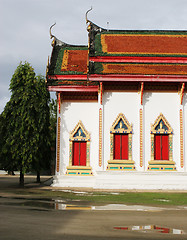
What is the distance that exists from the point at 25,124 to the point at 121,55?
24.3 ft

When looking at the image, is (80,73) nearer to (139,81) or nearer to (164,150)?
→ (139,81)

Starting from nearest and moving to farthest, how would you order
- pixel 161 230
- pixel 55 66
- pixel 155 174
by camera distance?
pixel 161 230
pixel 155 174
pixel 55 66

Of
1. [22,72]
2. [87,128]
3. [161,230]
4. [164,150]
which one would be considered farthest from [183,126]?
[161,230]

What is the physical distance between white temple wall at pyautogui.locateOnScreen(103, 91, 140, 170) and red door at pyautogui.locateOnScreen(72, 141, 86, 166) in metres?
1.78

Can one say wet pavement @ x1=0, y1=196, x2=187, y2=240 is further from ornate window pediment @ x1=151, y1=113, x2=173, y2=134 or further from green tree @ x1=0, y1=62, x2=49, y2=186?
green tree @ x1=0, y1=62, x2=49, y2=186

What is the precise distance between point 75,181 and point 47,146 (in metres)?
3.01

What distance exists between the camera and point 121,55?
66.3 ft

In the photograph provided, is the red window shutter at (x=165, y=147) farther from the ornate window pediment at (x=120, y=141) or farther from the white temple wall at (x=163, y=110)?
the ornate window pediment at (x=120, y=141)

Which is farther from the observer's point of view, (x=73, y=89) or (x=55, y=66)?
(x=55, y=66)

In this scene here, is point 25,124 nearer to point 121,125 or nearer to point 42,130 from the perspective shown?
point 42,130

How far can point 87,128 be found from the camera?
2006cm

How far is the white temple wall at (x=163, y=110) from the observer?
18.8m

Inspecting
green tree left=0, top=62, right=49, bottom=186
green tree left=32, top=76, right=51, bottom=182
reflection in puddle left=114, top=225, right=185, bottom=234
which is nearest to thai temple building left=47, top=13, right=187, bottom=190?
green tree left=32, top=76, right=51, bottom=182

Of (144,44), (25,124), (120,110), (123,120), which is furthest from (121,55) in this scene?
(25,124)
